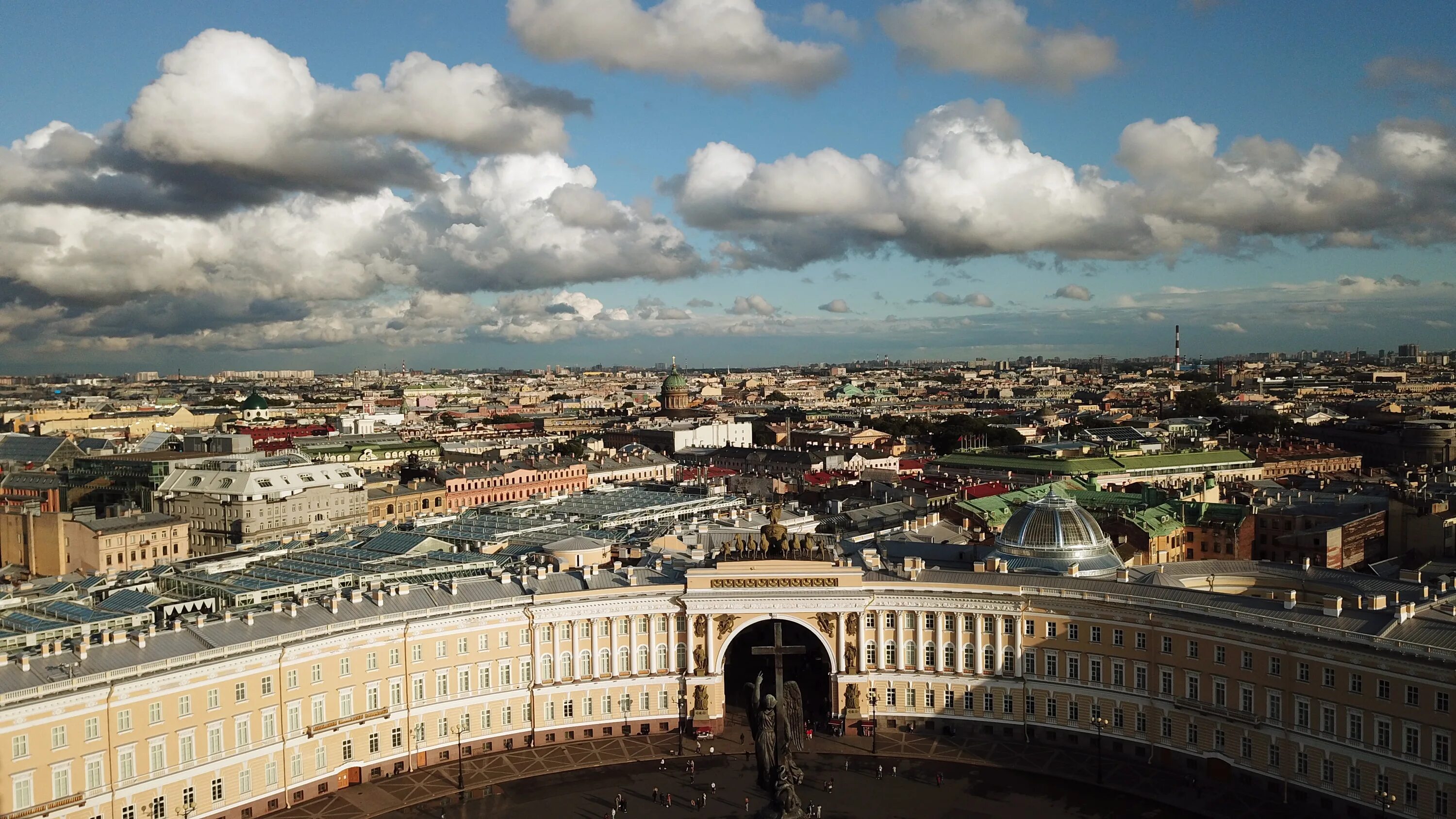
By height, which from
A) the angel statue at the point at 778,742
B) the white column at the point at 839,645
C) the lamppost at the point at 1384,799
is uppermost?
the angel statue at the point at 778,742

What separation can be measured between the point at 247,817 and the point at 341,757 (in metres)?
4.75

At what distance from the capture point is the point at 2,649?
1880 inches

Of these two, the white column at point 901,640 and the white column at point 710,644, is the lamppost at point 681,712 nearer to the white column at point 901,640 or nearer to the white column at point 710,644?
the white column at point 710,644

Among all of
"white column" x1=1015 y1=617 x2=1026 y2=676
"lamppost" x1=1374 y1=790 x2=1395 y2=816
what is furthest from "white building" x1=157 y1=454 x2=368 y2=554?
"lamppost" x1=1374 y1=790 x2=1395 y2=816

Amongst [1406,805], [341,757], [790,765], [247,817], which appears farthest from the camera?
[341,757]

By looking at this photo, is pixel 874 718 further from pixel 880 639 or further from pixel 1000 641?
pixel 1000 641

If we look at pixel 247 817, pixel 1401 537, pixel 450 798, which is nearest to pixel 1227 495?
pixel 1401 537

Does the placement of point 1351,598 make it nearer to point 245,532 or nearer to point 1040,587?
point 1040,587

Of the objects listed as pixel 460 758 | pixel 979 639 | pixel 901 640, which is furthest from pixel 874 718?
pixel 460 758

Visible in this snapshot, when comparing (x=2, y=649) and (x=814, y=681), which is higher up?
(x=2, y=649)

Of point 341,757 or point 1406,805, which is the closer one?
point 1406,805

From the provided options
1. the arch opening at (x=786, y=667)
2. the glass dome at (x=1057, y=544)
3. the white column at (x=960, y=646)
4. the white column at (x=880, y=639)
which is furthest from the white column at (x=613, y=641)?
the glass dome at (x=1057, y=544)

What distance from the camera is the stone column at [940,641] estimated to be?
57875mm

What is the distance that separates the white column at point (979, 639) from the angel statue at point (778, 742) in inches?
944
